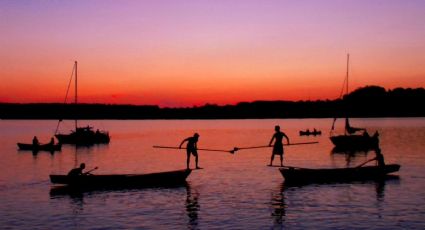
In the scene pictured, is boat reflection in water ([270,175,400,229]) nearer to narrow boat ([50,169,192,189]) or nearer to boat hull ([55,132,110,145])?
narrow boat ([50,169,192,189])

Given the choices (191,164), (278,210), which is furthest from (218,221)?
(191,164)

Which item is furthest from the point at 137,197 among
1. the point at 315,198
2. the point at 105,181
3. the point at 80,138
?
the point at 80,138

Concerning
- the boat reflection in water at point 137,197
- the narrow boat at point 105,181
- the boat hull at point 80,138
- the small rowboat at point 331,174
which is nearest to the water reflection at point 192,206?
the boat reflection in water at point 137,197

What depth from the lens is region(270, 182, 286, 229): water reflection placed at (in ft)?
67.9

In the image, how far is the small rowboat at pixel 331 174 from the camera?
31.6m

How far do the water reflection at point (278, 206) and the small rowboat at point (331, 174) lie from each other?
118cm

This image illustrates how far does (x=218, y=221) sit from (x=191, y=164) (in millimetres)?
27583

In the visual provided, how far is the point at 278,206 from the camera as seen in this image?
2422 cm

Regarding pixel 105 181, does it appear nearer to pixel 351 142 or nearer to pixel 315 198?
pixel 315 198

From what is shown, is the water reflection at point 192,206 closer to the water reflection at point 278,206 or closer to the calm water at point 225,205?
the calm water at point 225,205

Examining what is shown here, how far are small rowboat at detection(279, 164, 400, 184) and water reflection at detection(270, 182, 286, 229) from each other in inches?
46.4

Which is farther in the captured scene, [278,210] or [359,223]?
[278,210]

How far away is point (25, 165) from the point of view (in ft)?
159

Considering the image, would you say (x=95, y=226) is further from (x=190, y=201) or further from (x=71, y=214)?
(x=190, y=201)
